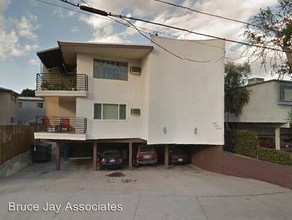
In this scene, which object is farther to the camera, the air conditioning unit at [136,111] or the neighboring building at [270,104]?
the neighboring building at [270,104]

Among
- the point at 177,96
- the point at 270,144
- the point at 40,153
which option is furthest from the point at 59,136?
the point at 270,144

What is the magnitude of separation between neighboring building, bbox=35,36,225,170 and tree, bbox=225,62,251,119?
5.29 m

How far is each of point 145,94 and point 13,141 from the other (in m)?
9.00

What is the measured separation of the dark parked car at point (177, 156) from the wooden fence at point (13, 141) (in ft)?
34.2

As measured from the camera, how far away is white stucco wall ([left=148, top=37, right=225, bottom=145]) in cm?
1750

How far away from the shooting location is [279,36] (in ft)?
A: 51.5

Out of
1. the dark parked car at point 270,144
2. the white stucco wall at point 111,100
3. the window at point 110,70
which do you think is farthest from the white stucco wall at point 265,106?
the window at point 110,70

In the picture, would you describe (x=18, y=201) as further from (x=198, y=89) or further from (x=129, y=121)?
(x=198, y=89)

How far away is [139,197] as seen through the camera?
35.2 ft

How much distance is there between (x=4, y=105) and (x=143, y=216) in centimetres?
2962

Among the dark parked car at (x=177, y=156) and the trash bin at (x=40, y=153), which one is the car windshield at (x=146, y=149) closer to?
the dark parked car at (x=177, y=156)

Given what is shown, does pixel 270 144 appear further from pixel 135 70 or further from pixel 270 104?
pixel 135 70

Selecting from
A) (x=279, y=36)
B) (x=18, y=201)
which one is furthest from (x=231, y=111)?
(x=18, y=201)

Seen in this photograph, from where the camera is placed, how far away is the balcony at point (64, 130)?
16766 mm
